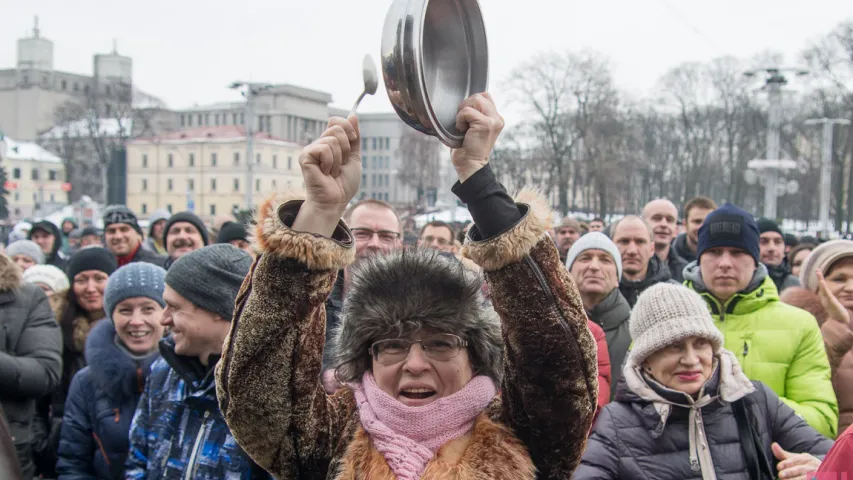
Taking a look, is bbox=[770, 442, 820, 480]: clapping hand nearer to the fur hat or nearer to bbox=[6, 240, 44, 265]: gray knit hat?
the fur hat

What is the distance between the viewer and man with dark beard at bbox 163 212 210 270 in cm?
706

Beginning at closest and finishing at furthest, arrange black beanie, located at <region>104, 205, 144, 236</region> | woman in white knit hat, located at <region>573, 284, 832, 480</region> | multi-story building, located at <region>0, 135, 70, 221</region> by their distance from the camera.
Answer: woman in white knit hat, located at <region>573, 284, 832, 480</region>
black beanie, located at <region>104, 205, 144, 236</region>
multi-story building, located at <region>0, 135, 70, 221</region>

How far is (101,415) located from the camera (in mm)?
3666

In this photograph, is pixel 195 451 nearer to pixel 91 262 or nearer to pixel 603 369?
pixel 603 369

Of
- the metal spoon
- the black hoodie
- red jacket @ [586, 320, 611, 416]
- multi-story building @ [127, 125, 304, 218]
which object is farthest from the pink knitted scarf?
multi-story building @ [127, 125, 304, 218]

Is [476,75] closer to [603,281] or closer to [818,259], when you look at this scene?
[603,281]

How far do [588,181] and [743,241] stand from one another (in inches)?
1937

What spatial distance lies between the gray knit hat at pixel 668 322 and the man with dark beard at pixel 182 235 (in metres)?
4.61

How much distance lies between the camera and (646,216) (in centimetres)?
745

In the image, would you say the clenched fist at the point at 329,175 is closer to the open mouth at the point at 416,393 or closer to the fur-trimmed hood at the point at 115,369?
the open mouth at the point at 416,393

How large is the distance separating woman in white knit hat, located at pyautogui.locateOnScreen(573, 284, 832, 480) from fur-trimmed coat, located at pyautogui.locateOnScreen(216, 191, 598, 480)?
35.5 inches

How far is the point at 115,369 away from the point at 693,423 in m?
2.57

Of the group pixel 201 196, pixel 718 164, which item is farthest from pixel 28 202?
pixel 718 164

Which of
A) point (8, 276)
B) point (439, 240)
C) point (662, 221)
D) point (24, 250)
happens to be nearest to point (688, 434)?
point (8, 276)
